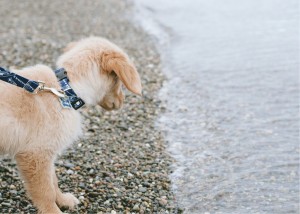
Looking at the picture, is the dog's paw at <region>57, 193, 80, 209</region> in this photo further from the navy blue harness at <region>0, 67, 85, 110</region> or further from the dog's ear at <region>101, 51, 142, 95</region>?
the dog's ear at <region>101, 51, 142, 95</region>

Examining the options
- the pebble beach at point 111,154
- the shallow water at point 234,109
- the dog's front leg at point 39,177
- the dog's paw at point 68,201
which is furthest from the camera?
the shallow water at point 234,109

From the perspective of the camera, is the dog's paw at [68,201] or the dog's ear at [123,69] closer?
the dog's ear at [123,69]

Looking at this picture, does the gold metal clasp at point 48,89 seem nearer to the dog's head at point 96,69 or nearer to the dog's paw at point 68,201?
the dog's head at point 96,69

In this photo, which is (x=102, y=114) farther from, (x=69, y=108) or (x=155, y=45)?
(x=155, y=45)

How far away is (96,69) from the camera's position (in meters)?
4.58

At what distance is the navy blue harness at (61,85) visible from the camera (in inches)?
165

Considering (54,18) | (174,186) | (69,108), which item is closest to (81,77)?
(69,108)

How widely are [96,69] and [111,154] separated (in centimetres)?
205

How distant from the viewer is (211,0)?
60.2ft

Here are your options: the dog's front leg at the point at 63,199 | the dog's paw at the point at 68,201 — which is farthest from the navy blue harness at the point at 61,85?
the dog's paw at the point at 68,201

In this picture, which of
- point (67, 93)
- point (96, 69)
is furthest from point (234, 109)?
point (67, 93)

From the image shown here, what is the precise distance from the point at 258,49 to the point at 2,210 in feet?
28.4

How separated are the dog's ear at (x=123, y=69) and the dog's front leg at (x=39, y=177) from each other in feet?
3.33

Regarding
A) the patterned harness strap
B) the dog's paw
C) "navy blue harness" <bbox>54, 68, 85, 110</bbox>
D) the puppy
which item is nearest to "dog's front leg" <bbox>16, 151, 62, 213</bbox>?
the puppy
